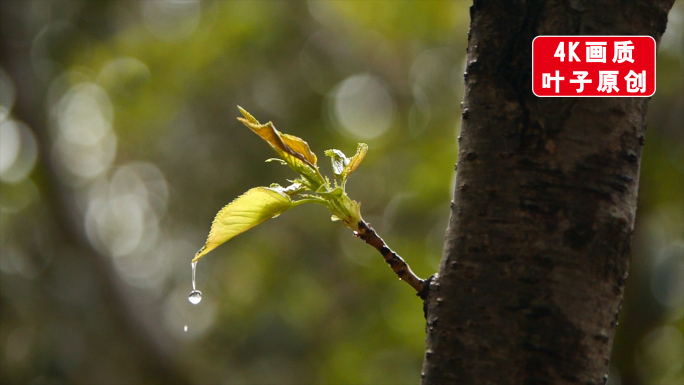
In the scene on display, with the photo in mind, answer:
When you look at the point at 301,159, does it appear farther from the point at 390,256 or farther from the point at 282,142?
the point at 390,256

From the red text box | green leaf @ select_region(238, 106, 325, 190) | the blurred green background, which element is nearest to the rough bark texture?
the red text box

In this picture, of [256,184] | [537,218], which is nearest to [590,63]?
[537,218]

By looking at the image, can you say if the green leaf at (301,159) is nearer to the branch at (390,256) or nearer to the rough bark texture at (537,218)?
the branch at (390,256)

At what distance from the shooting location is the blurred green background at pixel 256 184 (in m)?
5.37

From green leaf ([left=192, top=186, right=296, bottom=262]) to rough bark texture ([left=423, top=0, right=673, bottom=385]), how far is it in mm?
238

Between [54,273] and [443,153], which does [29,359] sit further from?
[443,153]

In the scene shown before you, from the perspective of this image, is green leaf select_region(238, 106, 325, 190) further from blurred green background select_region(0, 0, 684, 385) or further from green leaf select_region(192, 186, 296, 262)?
blurred green background select_region(0, 0, 684, 385)

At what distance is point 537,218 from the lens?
0.67 metres

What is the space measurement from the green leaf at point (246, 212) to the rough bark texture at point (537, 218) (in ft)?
0.78

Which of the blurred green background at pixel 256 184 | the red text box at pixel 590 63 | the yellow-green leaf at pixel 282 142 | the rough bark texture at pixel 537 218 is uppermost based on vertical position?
the blurred green background at pixel 256 184

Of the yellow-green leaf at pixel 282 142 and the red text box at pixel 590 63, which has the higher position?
the red text box at pixel 590 63

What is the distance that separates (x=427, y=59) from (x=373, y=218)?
1.84m

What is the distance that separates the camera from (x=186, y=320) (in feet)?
24.9

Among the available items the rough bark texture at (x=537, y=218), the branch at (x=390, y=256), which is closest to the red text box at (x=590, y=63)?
the rough bark texture at (x=537, y=218)
